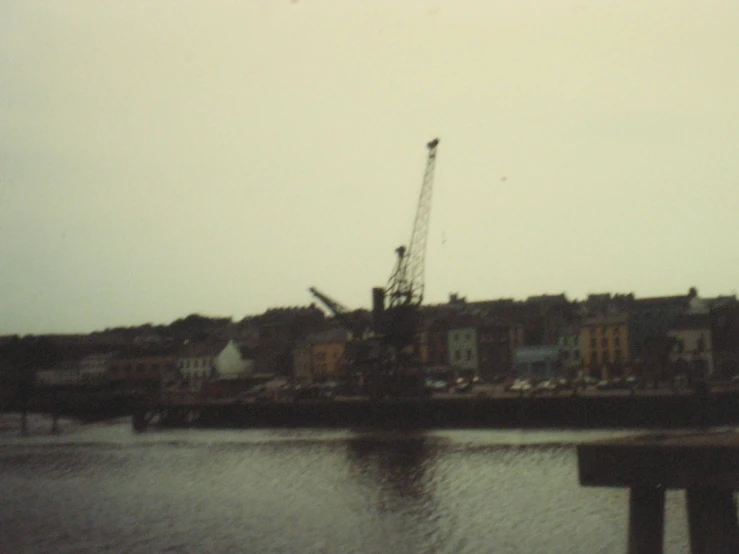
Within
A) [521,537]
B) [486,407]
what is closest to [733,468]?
[521,537]

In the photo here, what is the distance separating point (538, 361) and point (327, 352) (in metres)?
30.6

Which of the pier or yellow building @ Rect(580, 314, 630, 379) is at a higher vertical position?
yellow building @ Rect(580, 314, 630, 379)

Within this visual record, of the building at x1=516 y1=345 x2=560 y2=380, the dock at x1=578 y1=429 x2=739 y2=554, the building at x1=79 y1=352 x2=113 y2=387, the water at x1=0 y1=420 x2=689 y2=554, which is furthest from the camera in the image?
the building at x1=79 y1=352 x2=113 y2=387

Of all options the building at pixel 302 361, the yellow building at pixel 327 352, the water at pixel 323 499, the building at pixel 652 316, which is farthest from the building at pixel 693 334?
the building at pixel 302 361

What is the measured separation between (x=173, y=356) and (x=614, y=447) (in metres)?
158

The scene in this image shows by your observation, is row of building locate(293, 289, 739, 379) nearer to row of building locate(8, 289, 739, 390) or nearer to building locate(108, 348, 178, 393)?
row of building locate(8, 289, 739, 390)

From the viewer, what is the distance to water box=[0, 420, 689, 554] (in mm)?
24766

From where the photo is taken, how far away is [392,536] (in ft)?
83.7

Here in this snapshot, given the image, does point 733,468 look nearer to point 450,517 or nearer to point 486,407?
point 450,517

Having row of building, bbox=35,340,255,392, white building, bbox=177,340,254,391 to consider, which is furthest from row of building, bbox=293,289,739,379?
row of building, bbox=35,340,255,392

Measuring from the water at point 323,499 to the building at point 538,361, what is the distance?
5820cm

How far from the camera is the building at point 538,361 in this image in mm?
115750

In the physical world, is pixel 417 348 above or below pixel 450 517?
above

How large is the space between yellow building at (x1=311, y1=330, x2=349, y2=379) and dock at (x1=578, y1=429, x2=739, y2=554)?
125864mm
